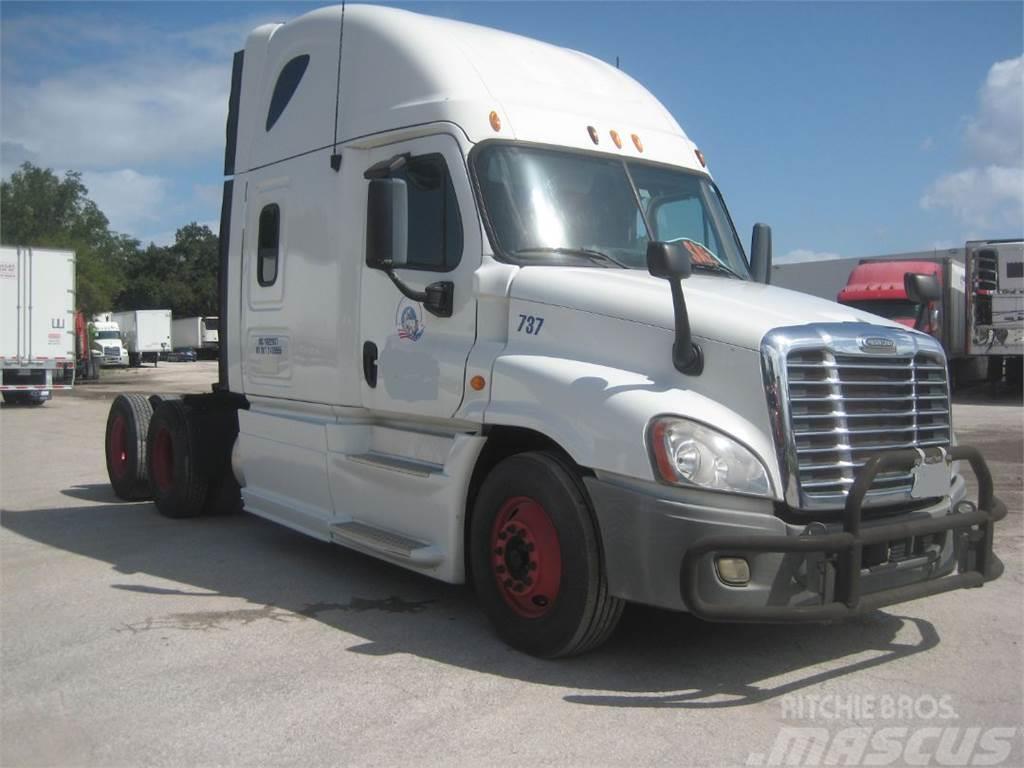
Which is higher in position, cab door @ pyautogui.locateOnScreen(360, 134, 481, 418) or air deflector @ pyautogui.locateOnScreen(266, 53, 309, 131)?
air deflector @ pyautogui.locateOnScreen(266, 53, 309, 131)

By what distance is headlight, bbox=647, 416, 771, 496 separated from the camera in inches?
179

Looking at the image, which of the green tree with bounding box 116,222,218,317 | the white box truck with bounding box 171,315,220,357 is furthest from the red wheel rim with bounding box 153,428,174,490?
the green tree with bounding box 116,222,218,317

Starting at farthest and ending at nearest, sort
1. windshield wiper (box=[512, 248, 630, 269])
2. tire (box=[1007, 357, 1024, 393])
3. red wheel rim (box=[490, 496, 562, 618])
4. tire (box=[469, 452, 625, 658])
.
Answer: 1. tire (box=[1007, 357, 1024, 393])
2. windshield wiper (box=[512, 248, 630, 269])
3. red wheel rim (box=[490, 496, 562, 618])
4. tire (box=[469, 452, 625, 658])

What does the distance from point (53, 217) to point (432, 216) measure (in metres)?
73.6

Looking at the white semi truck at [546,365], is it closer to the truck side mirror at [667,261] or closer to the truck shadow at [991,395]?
the truck side mirror at [667,261]

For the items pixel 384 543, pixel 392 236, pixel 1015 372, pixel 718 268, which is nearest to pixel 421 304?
pixel 392 236

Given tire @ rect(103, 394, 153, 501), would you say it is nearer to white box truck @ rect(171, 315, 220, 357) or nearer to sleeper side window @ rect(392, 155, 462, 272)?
sleeper side window @ rect(392, 155, 462, 272)

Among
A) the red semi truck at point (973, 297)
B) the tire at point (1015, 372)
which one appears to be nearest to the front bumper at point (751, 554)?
the red semi truck at point (973, 297)

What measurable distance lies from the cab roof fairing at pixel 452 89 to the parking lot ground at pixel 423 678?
9.65 feet

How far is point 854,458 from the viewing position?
481 centimetres

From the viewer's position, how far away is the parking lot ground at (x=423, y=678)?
417 centimetres

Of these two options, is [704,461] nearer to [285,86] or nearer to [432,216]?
[432,216]

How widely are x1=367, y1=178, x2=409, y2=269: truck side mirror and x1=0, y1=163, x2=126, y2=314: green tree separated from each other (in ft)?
201

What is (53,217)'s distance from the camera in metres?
71.6
